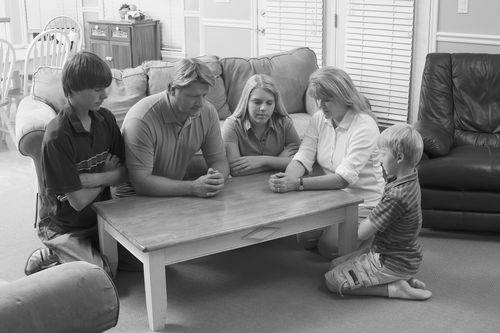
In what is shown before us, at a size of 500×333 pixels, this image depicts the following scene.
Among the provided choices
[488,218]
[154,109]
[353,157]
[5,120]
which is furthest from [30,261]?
[5,120]

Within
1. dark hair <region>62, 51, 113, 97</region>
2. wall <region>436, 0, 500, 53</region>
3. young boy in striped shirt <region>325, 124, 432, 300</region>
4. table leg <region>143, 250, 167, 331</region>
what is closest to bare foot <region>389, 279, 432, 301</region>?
young boy in striped shirt <region>325, 124, 432, 300</region>

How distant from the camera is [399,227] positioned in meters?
3.05

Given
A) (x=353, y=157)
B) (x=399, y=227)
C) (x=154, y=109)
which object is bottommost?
(x=399, y=227)

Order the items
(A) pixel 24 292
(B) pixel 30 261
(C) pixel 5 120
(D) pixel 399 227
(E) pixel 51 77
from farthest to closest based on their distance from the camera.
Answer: (C) pixel 5 120, (E) pixel 51 77, (B) pixel 30 261, (D) pixel 399 227, (A) pixel 24 292

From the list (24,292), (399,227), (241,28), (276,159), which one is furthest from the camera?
(241,28)

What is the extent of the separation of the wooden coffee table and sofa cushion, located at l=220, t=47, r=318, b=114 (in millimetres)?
1299

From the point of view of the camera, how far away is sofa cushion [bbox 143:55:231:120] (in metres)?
4.31

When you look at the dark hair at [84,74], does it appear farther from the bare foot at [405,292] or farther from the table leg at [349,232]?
the bare foot at [405,292]

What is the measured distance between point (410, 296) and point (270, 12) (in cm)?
375

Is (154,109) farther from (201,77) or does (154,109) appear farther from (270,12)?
(270,12)

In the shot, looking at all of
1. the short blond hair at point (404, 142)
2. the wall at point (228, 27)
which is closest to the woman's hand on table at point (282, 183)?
the short blond hair at point (404, 142)

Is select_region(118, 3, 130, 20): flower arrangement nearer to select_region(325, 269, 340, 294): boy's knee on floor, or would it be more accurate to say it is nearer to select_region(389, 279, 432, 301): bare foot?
select_region(325, 269, 340, 294): boy's knee on floor

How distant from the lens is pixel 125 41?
765 cm

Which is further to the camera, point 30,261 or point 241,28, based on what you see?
point 241,28
